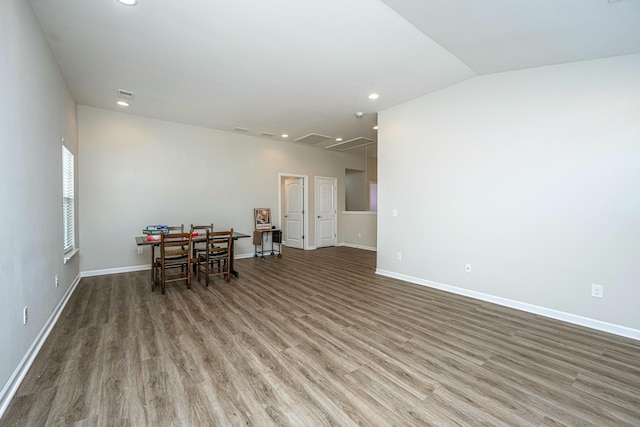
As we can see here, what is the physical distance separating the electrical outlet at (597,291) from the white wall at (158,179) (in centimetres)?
577

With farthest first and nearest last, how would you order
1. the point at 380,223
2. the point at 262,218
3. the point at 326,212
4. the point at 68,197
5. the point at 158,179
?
the point at 326,212
the point at 262,218
the point at 158,179
the point at 380,223
the point at 68,197

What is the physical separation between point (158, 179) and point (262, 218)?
2.32 metres

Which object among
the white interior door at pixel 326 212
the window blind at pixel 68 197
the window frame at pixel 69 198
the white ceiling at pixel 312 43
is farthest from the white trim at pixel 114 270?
Answer: the white interior door at pixel 326 212

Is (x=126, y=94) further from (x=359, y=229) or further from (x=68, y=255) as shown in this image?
(x=359, y=229)

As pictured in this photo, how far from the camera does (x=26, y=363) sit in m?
1.98

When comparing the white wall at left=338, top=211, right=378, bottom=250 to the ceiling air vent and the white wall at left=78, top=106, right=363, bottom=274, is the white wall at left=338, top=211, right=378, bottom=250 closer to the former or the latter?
the white wall at left=78, top=106, right=363, bottom=274

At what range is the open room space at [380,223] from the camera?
176cm

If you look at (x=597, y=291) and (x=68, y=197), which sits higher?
(x=68, y=197)

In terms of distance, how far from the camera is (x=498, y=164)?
334 centimetres

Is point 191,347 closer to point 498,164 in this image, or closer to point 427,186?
point 427,186

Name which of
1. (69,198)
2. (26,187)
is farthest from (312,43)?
(69,198)

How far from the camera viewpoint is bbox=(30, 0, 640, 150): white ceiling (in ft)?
7.30

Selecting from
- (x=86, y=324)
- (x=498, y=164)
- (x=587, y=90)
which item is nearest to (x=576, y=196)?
(x=498, y=164)

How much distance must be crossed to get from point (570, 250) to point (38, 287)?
5.18 metres
